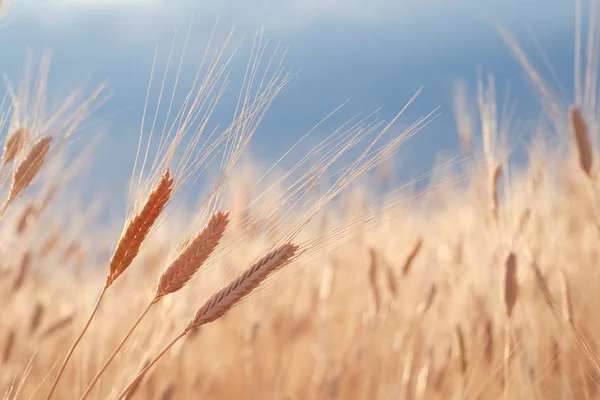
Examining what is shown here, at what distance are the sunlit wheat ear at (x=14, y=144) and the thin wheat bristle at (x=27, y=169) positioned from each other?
0.05m

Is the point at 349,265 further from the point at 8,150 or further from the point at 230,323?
the point at 8,150

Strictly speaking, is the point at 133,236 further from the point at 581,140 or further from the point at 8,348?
the point at 581,140

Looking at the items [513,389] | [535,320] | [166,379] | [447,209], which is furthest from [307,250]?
[447,209]

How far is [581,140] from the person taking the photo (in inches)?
56.8

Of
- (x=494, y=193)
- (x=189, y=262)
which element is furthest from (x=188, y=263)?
(x=494, y=193)

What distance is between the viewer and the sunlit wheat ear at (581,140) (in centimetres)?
143

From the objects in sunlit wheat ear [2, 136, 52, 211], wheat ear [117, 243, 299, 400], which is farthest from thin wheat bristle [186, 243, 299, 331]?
sunlit wheat ear [2, 136, 52, 211]

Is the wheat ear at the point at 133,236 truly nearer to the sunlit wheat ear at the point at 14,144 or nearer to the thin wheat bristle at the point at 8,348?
the sunlit wheat ear at the point at 14,144

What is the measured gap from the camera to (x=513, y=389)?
1.52 meters

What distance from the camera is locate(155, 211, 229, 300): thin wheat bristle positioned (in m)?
0.79

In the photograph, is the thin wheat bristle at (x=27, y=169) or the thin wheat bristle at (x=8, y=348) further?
the thin wheat bristle at (x=8, y=348)

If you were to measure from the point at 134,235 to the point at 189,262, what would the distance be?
0.26 feet

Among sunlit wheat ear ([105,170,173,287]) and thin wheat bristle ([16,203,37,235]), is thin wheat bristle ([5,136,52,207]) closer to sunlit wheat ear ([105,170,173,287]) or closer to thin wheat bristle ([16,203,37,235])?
sunlit wheat ear ([105,170,173,287])

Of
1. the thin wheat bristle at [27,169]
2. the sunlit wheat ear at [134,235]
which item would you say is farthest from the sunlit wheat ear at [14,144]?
the sunlit wheat ear at [134,235]
